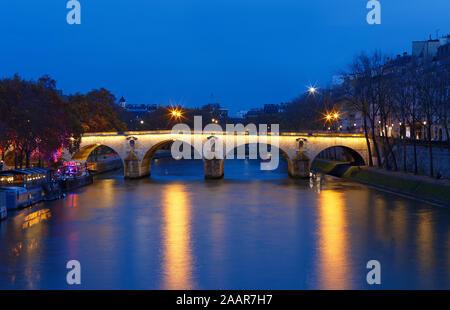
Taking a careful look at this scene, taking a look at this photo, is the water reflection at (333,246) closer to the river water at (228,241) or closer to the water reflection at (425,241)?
the river water at (228,241)

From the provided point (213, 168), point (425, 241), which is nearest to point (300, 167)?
point (213, 168)

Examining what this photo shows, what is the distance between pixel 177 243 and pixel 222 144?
143 feet

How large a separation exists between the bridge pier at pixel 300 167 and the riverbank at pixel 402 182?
16.8 feet

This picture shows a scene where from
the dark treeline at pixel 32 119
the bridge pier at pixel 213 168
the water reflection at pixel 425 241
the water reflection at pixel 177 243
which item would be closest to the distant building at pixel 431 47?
the bridge pier at pixel 213 168

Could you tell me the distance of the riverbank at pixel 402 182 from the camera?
47812 millimetres

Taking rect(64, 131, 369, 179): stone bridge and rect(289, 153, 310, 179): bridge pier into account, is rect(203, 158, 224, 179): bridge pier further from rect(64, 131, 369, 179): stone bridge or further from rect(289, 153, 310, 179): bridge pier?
rect(289, 153, 310, 179): bridge pier

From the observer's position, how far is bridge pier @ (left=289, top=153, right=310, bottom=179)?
246 ft

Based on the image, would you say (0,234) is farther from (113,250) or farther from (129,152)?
(129,152)

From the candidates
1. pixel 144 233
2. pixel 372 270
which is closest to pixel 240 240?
pixel 144 233

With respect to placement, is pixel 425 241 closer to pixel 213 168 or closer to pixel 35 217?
pixel 35 217

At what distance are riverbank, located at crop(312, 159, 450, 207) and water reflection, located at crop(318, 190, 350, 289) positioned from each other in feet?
24.7

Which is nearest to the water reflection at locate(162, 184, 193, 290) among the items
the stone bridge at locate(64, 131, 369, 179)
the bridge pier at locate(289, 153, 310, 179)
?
the stone bridge at locate(64, 131, 369, 179)
